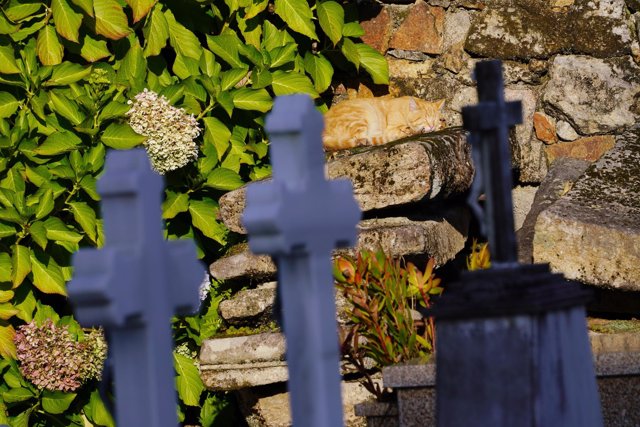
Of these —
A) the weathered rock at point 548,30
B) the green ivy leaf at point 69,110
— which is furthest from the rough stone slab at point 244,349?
the weathered rock at point 548,30

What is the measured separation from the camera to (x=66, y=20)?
4.65 metres

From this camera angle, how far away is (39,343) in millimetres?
4512

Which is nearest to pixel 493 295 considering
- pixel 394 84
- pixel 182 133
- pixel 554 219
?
pixel 554 219

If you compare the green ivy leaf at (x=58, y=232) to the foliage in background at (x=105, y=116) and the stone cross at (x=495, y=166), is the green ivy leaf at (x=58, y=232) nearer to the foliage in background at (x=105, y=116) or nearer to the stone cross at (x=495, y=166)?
the foliage in background at (x=105, y=116)

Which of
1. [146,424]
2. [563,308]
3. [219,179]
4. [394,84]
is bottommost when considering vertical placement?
[146,424]

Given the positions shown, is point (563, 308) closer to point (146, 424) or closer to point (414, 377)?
point (146, 424)

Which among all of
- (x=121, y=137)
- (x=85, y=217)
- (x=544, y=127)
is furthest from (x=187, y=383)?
(x=544, y=127)

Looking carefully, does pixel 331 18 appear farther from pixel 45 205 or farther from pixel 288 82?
pixel 45 205

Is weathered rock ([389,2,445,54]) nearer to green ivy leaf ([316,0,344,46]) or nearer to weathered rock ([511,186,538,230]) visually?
green ivy leaf ([316,0,344,46])

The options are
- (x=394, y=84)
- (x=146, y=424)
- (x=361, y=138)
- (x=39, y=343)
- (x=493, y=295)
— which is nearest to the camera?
(x=146, y=424)

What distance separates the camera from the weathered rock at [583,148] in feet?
17.1

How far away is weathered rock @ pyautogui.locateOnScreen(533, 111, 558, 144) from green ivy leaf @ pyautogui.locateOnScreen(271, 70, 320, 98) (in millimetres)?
1030

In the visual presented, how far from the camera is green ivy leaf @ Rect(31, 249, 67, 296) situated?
4574 mm

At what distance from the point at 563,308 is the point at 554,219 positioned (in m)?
2.06
